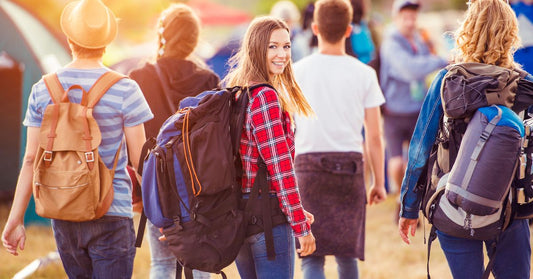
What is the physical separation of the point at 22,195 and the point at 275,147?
1201mm

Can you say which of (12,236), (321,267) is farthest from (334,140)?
(12,236)

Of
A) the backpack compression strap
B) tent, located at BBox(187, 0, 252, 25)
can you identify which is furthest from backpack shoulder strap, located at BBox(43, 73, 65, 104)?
tent, located at BBox(187, 0, 252, 25)

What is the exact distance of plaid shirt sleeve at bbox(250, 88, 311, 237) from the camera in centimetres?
275

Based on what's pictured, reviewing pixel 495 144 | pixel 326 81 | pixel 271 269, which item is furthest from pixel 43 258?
pixel 495 144

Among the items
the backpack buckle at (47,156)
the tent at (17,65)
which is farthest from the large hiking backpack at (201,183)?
the tent at (17,65)

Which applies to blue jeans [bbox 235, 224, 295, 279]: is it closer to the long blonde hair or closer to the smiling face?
the long blonde hair

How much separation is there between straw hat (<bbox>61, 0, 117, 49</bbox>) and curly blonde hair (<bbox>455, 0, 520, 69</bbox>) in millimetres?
1631

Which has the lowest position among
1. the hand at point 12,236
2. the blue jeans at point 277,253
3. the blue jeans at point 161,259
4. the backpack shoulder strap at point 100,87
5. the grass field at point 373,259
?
the grass field at point 373,259

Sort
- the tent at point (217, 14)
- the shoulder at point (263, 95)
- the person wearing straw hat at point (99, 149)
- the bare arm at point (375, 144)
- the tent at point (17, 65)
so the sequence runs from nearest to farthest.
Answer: the shoulder at point (263, 95), the person wearing straw hat at point (99, 149), the bare arm at point (375, 144), the tent at point (17, 65), the tent at point (217, 14)

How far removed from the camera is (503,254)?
9.55 ft

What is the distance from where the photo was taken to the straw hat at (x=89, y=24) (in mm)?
3033

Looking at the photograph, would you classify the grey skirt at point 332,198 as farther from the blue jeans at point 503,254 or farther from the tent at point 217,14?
the tent at point 217,14

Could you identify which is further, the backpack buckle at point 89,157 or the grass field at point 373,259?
the grass field at point 373,259

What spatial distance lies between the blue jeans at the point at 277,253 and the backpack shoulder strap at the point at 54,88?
3.38ft
